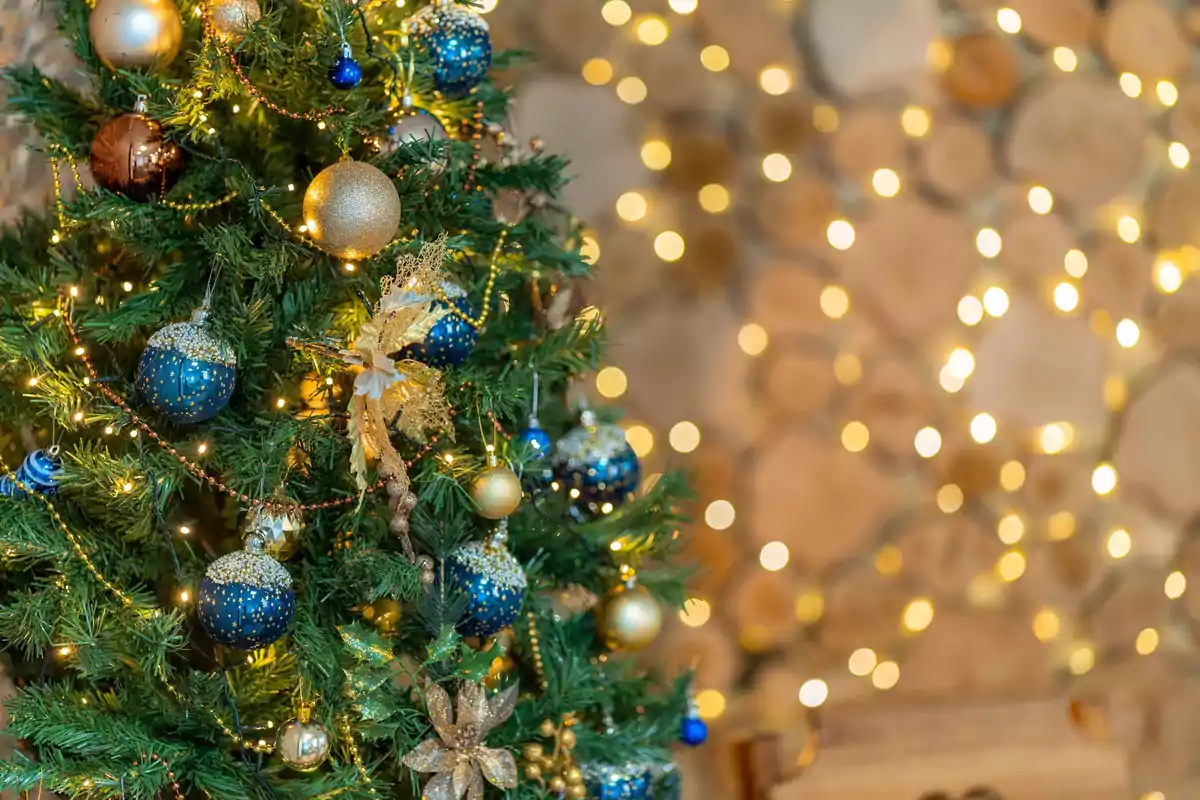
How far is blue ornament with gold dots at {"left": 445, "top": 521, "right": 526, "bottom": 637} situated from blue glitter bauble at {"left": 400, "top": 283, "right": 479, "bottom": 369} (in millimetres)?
155

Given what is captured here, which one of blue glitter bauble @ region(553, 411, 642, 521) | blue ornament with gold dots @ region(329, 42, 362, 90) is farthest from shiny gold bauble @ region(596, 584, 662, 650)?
blue ornament with gold dots @ region(329, 42, 362, 90)

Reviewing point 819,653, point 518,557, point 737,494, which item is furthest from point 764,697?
point 518,557

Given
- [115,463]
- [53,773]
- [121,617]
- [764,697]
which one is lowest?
[764,697]

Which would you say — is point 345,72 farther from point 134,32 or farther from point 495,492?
point 495,492

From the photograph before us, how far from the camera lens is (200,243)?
0.80 m

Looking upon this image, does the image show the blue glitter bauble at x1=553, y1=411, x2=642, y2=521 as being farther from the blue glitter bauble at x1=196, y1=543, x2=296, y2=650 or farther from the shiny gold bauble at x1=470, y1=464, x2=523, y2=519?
the blue glitter bauble at x1=196, y1=543, x2=296, y2=650

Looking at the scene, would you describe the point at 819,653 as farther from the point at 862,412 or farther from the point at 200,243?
the point at 200,243

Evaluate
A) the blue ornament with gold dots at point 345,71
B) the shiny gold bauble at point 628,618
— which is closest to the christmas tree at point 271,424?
the blue ornament with gold dots at point 345,71

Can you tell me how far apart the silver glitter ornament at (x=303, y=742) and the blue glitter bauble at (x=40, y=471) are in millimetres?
259

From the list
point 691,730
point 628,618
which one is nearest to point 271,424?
point 628,618

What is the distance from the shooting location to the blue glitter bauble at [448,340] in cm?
84

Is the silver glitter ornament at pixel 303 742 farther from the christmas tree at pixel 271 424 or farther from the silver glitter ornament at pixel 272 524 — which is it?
the silver glitter ornament at pixel 272 524

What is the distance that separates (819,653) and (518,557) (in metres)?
0.59

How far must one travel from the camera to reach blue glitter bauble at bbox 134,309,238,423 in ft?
2.43
